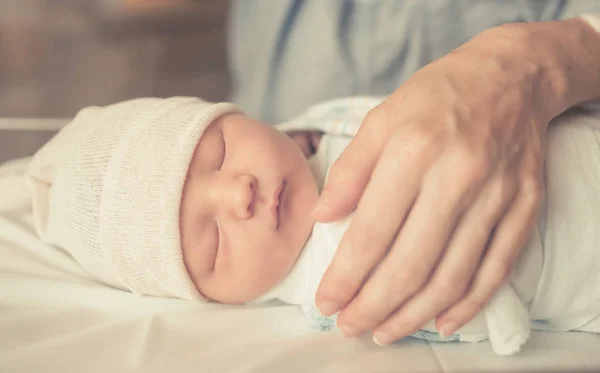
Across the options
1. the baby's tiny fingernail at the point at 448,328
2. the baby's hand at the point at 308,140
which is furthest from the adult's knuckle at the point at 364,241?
the baby's hand at the point at 308,140

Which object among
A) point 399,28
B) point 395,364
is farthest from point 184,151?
point 399,28

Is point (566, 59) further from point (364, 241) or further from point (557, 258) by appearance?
point (364, 241)

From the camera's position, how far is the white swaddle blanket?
0.59 m

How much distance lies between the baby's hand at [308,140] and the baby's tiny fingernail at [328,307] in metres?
0.39

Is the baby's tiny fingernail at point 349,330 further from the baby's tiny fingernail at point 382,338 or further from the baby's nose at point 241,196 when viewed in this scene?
the baby's nose at point 241,196

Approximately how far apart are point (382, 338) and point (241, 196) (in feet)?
0.75

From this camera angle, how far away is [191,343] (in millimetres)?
609

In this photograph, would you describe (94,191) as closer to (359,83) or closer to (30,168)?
(30,168)

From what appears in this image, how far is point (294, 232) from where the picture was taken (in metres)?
0.69

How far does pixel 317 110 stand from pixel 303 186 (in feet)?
0.80

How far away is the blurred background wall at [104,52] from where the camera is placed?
106 cm

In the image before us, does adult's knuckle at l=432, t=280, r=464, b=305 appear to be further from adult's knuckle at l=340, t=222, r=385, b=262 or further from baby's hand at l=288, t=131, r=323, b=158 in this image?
baby's hand at l=288, t=131, r=323, b=158

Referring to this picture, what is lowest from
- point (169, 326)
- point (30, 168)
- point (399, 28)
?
point (169, 326)

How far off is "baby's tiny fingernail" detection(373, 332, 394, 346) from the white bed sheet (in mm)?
16
